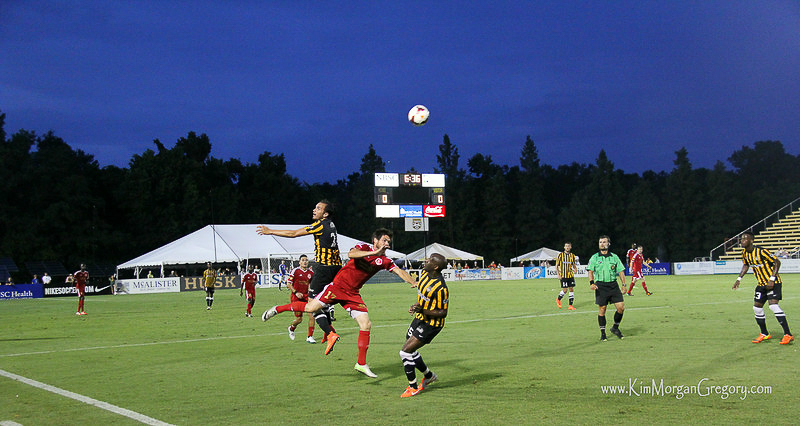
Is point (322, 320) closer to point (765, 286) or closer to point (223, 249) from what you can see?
point (765, 286)

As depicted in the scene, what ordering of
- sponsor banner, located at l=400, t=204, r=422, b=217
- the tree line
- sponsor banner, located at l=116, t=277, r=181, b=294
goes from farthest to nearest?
the tree line, sponsor banner, located at l=400, t=204, r=422, b=217, sponsor banner, located at l=116, t=277, r=181, b=294

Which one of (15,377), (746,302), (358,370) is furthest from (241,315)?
(746,302)

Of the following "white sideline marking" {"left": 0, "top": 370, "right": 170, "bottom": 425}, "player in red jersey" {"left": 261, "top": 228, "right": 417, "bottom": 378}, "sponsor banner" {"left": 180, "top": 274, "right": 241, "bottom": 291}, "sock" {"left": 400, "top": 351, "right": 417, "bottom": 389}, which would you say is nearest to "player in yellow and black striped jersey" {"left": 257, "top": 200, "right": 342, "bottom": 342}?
"player in red jersey" {"left": 261, "top": 228, "right": 417, "bottom": 378}

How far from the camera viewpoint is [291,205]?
342 ft

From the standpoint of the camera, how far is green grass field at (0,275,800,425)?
793 centimetres

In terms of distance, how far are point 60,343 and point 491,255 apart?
87498 millimetres

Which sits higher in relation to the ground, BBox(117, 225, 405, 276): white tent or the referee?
BBox(117, 225, 405, 276): white tent

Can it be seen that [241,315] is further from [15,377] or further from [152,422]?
[152,422]

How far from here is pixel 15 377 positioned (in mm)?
11367

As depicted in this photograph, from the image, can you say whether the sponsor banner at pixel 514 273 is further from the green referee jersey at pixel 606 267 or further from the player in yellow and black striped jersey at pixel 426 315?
the player in yellow and black striped jersey at pixel 426 315

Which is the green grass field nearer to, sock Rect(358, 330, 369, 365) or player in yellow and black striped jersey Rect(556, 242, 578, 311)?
sock Rect(358, 330, 369, 365)

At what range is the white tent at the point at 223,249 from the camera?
5991cm

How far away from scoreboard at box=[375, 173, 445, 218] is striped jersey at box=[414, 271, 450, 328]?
157 feet

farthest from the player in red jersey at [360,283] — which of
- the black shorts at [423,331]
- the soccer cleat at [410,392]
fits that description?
the soccer cleat at [410,392]
